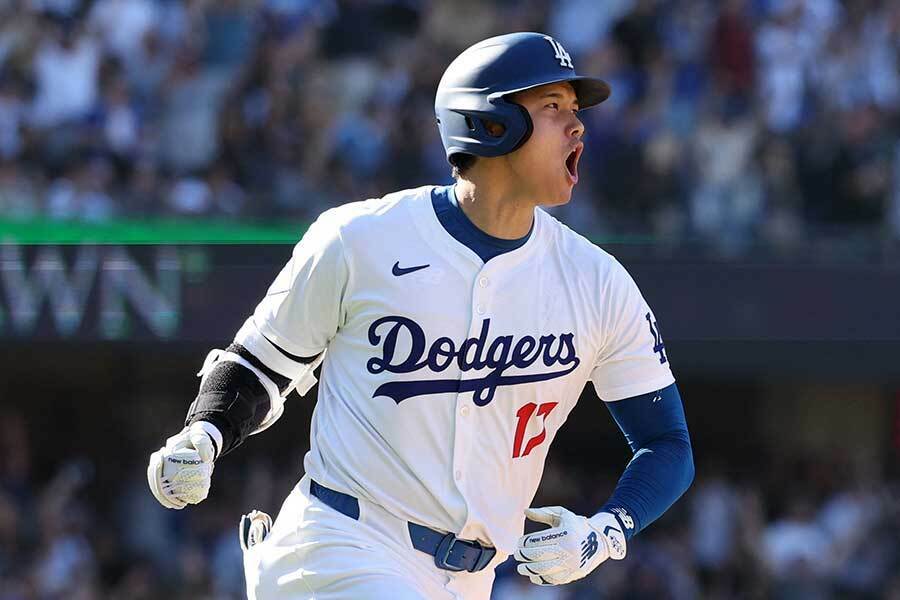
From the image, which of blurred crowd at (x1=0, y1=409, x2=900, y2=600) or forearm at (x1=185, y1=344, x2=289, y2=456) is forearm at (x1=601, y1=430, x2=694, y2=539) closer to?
forearm at (x1=185, y1=344, x2=289, y2=456)

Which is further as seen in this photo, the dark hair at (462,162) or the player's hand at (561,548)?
the dark hair at (462,162)

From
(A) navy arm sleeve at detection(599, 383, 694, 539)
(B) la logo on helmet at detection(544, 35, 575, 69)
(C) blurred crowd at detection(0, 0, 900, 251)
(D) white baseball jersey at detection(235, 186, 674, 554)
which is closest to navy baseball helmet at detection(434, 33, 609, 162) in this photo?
(B) la logo on helmet at detection(544, 35, 575, 69)

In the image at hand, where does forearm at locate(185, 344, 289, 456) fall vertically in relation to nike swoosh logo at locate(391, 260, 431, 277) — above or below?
below

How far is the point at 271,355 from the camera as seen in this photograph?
380 centimetres

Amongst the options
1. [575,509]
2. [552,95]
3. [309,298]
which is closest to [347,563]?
[309,298]

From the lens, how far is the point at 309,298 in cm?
372

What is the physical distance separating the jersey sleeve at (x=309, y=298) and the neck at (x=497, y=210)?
13.5 inches

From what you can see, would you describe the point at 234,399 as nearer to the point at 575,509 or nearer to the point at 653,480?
the point at 653,480

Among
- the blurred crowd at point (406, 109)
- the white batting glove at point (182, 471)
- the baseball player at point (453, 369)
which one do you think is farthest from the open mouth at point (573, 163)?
the blurred crowd at point (406, 109)

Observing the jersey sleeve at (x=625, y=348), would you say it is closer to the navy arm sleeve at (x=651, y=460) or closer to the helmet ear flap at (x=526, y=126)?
the navy arm sleeve at (x=651, y=460)

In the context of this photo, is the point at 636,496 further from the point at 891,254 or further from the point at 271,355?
the point at 891,254

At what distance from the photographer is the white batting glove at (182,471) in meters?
3.57

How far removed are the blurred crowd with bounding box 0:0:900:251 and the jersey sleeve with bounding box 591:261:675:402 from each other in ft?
18.5

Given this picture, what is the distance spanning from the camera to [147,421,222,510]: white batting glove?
357 cm
